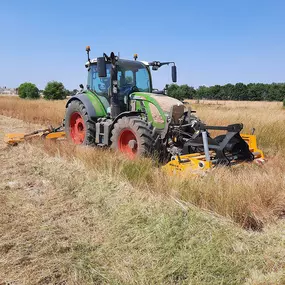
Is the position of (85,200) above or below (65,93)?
below

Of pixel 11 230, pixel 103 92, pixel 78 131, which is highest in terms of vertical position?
pixel 103 92

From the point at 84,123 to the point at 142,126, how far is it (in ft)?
6.79

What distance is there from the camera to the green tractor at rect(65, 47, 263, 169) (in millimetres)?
5230

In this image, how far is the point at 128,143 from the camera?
588 centimetres

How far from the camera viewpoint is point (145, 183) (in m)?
4.22

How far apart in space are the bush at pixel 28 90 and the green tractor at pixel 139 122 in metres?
45.8

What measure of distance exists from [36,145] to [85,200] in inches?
152

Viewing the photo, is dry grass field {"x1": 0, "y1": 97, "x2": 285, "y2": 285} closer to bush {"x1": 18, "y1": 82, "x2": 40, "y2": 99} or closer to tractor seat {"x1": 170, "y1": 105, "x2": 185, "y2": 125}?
tractor seat {"x1": 170, "y1": 105, "x2": 185, "y2": 125}

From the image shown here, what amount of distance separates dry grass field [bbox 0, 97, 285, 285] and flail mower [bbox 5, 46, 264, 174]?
1.37 feet

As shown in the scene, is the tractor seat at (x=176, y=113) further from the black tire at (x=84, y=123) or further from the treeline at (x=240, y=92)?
the treeline at (x=240, y=92)

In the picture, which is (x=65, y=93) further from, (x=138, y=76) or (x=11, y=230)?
(x=11, y=230)

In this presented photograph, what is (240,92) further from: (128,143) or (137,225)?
(137,225)

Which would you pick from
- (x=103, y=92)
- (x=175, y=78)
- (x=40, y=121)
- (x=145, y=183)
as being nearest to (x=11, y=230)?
(x=145, y=183)

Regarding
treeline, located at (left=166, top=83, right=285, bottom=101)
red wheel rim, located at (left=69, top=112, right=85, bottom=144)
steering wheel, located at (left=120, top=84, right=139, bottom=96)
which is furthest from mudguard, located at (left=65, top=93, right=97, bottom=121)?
treeline, located at (left=166, top=83, right=285, bottom=101)
